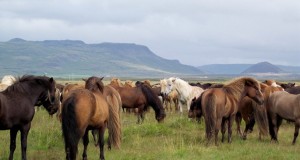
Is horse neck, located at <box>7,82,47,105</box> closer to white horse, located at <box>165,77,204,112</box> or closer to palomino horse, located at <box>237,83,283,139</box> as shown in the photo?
palomino horse, located at <box>237,83,283,139</box>

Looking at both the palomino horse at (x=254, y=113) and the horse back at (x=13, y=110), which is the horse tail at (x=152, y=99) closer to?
the palomino horse at (x=254, y=113)

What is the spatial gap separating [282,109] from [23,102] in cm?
809

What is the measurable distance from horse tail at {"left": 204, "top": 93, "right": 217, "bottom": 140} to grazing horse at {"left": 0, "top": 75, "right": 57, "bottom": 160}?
4426mm

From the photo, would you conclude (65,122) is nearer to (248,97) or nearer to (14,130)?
(14,130)

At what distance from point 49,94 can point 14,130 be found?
1237mm

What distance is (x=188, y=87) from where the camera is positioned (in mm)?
21656

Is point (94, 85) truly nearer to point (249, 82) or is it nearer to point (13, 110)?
point (13, 110)

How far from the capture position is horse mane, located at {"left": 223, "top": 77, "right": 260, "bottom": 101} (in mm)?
13047

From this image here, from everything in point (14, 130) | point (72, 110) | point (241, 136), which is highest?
point (72, 110)

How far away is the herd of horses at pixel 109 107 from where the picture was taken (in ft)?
28.6

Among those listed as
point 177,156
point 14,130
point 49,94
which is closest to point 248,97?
point 177,156

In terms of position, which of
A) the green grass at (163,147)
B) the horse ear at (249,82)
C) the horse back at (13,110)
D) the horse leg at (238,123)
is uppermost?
the horse ear at (249,82)

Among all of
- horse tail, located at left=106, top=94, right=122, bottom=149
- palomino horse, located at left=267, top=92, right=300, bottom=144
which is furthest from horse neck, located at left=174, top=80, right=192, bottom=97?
horse tail, located at left=106, top=94, right=122, bottom=149

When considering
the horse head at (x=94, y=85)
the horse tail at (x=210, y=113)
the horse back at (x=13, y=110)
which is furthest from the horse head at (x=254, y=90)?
the horse back at (x=13, y=110)
